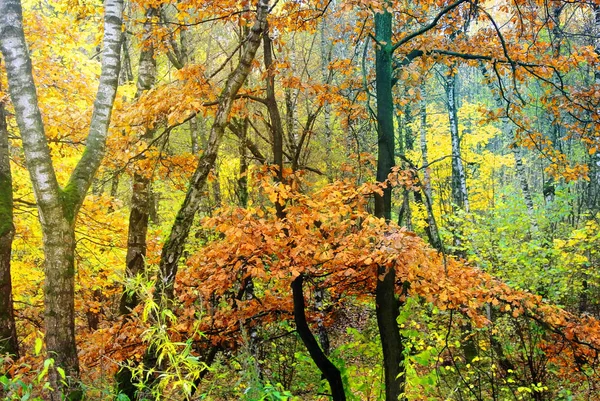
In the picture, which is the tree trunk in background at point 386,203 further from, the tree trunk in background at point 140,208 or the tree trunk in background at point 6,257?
the tree trunk in background at point 6,257

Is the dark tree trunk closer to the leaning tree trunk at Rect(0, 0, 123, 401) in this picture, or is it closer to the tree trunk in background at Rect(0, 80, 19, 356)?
the leaning tree trunk at Rect(0, 0, 123, 401)

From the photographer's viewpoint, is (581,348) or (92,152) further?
(581,348)

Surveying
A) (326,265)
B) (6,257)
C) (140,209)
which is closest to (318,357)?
(326,265)

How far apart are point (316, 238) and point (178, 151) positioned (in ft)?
49.9

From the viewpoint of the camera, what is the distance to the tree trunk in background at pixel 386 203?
572 cm

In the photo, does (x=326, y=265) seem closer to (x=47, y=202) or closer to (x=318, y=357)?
(x=318, y=357)

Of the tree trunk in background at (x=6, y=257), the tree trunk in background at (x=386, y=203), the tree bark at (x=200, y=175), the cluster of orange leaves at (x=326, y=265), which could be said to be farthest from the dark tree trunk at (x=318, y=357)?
the tree trunk in background at (x=6, y=257)

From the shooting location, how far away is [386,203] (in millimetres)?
6266

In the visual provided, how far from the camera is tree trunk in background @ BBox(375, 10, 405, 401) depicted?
5719 millimetres

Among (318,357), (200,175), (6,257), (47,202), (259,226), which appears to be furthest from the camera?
(318,357)

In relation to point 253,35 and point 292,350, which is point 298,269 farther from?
point 292,350

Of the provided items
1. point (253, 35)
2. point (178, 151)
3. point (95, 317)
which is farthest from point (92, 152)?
point (178, 151)

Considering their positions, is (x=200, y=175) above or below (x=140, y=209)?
above

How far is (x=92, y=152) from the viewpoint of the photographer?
443cm
